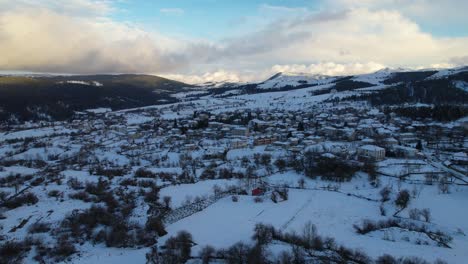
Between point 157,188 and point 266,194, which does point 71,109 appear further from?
point 266,194

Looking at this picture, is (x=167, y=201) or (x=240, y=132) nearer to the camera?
(x=167, y=201)

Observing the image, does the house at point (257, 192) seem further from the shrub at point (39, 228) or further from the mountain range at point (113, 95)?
the mountain range at point (113, 95)

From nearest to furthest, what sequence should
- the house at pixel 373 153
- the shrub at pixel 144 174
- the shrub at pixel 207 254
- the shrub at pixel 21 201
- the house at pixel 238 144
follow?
the shrub at pixel 207 254, the shrub at pixel 21 201, the shrub at pixel 144 174, the house at pixel 373 153, the house at pixel 238 144

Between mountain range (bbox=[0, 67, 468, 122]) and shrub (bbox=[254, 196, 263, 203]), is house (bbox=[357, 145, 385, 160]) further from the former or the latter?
mountain range (bbox=[0, 67, 468, 122])

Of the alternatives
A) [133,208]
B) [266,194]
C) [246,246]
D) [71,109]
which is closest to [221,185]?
[266,194]

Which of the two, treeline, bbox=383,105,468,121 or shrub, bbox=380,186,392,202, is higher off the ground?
treeline, bbox=383,105,468,121

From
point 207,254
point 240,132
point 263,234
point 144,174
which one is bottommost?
point 144,174

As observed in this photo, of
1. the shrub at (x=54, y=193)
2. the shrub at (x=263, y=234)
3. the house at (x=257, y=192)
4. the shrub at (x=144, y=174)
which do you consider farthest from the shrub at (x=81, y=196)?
the shrub at (x=263, y=234)

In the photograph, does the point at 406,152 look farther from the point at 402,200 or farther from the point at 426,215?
the point at 426,215

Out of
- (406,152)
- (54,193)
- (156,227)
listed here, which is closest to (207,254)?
(156,227)

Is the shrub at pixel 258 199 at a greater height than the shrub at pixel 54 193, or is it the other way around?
the shrub at pixel 258 199

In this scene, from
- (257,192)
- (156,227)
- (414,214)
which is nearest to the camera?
(156,227)

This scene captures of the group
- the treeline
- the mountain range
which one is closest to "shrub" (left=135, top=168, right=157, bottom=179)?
the treeline
